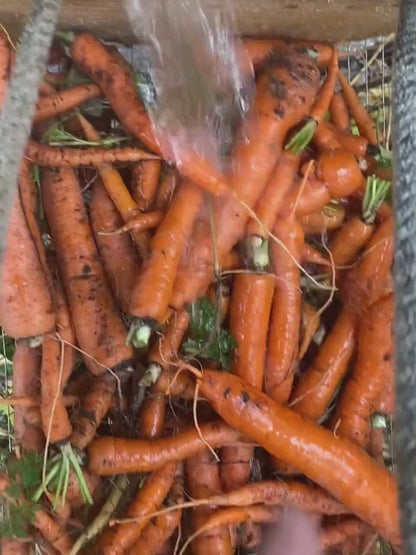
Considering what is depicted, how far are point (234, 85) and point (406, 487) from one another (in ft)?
1.95

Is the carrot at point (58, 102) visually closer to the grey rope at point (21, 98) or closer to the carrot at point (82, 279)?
the carrot at point (82, 279)

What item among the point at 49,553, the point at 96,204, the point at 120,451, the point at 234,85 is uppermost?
the point at 234,85

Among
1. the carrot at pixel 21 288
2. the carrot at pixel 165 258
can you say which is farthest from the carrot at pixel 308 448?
the carrot at pixel 21 288

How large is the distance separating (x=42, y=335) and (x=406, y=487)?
0.52 meters

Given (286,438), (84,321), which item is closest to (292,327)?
(286,438)

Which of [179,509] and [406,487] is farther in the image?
[179,509]

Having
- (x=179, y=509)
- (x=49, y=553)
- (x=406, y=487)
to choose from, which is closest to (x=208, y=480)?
(x=179, y=509)

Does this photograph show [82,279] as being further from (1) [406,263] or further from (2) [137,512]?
(1) [406,263]

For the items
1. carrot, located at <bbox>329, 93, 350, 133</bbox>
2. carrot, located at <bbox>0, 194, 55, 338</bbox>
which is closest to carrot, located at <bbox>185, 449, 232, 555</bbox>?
carrot, located at <bbox>0, 194, 55, 338</bbox>

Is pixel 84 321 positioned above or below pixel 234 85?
below

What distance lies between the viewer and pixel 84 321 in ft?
2.61

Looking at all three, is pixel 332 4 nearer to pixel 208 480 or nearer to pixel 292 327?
pixel 292 327

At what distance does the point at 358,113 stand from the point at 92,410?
1.76 ft

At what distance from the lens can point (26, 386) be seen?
2.66 ft
